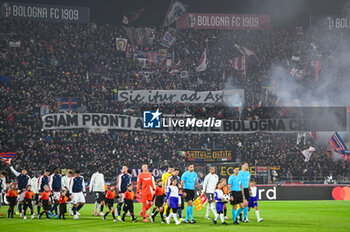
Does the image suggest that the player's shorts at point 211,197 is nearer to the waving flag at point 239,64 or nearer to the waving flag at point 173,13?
the waving flag at point 239,64

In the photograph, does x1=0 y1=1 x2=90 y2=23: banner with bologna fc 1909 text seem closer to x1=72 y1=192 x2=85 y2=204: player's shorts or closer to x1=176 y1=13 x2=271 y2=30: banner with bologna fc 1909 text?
x1=176 y1=13 x2=271 y2=30: banner with bologna fc 1909 text

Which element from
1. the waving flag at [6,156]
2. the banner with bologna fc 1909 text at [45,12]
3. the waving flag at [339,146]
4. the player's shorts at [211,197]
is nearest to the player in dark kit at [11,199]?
the player's shorts at [211,197]

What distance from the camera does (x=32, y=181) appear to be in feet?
89.1

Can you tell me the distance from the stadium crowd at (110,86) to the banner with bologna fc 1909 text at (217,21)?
1.17 metres

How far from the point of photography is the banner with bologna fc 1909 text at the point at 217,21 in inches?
2532

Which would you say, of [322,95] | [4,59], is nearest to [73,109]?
[4,59]

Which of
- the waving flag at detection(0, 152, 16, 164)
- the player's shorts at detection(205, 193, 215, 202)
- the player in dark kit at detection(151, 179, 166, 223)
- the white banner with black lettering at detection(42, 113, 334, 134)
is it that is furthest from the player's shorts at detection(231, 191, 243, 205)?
the white banner with black lettering at detection(42, 113, 334, 134)

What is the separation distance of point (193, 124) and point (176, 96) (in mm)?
5917

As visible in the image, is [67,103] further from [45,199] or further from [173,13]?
[45,199]

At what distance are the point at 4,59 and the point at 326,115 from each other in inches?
1335

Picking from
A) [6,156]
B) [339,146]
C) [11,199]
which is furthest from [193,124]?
[11,199]

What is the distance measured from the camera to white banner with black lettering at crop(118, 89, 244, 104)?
2134 inches

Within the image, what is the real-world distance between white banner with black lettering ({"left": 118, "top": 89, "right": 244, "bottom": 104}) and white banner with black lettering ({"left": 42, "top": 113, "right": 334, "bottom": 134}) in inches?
164

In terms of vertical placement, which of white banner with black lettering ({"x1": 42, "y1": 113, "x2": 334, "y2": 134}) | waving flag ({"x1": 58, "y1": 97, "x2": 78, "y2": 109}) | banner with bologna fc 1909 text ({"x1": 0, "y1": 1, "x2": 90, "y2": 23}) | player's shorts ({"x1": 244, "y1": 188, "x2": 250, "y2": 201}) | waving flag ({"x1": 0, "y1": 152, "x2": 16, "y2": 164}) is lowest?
player's shorts ({"x1": 244, "y1": 188, "x2": 250, "y2": 201})
